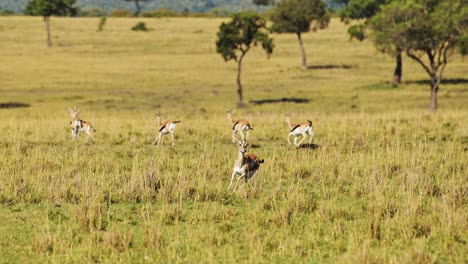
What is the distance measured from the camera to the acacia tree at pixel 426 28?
37562 millimetres

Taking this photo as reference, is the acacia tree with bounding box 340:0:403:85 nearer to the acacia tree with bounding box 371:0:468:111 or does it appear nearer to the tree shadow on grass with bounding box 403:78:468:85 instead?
the tree shadow on grass with bounding box 403:78:468:85

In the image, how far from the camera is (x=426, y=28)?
3809 cm

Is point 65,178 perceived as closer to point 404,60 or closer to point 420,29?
point 420,29

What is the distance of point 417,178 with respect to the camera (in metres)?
13.7

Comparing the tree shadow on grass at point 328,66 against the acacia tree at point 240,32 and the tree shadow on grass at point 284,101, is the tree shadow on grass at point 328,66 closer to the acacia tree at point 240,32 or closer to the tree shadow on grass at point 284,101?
the tree shadow on grass at point 284,101

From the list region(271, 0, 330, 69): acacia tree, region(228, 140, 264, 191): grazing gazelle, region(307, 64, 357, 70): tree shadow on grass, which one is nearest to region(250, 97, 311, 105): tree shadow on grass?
region(307, 64, 357, 70): tree shadow on grass

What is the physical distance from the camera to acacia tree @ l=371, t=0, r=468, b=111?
37.6m

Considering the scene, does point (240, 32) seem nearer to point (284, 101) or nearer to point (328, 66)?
point (284, 101)

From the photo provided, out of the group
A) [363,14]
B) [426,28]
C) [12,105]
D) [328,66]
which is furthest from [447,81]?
[12,105]

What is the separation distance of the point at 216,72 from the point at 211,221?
56214mm

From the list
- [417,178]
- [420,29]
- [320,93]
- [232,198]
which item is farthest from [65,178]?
[320,93]

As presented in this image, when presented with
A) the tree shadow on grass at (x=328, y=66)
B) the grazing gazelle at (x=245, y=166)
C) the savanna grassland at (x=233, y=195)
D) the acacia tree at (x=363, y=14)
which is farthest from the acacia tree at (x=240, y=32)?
the grazing gazelle at (x=245, y=166)

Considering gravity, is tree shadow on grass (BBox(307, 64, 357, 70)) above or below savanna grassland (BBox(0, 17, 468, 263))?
below

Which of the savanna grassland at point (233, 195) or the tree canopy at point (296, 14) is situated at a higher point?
the tree canopy at point (296, 14)
